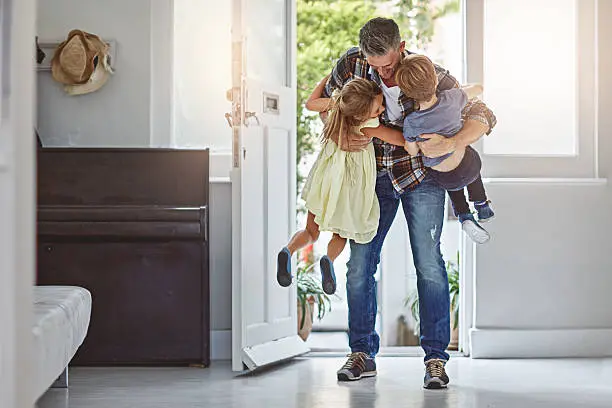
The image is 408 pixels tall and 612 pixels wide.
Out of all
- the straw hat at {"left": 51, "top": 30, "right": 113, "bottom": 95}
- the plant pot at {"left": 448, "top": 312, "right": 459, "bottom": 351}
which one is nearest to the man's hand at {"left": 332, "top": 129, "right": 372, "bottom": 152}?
the straw hat at {"left": 51, "top": 30, "right": 113, "bottom": 95}

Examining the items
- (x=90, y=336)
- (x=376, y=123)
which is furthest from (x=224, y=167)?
(x=376, y=123)

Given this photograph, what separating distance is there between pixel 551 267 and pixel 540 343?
0.41 metres

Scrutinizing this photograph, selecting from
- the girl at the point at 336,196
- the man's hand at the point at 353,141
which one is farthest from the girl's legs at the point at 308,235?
the man's hand at the point at 353,141

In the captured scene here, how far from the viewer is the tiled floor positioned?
3.92 metres

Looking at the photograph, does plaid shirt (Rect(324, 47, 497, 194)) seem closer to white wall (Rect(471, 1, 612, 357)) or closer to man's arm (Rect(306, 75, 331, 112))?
man's arm (Rect(306, 75, 331, 112))

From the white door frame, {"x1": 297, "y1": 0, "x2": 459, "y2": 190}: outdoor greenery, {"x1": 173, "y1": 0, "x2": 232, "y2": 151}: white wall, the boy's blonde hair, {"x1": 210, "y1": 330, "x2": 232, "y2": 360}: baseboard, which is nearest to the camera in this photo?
the white door frame

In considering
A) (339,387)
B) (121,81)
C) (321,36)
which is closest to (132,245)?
(121,81)

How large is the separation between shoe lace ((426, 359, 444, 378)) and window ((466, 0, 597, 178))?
1331 millimetres

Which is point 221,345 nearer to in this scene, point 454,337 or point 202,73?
point 454,337

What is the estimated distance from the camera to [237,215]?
468 cm

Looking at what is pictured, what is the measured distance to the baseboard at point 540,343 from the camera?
5.15 m

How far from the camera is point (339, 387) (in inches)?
169

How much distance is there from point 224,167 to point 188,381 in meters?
1.38

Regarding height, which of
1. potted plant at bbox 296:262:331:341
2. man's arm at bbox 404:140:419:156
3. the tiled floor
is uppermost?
man's arm at bbox 404:140:419:156
